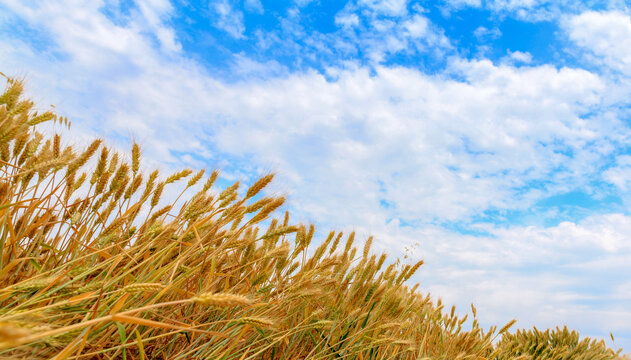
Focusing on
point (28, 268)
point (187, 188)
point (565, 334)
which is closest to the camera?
point (28, 268)

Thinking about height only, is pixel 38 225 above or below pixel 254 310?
above

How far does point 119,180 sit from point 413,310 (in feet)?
9.76

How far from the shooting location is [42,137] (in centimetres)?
257

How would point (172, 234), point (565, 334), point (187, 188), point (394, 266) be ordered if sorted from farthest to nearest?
point (565, 334) → point (394, 266) → point (187, 188) → point (172, 234)

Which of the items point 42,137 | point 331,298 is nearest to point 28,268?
point 42,137

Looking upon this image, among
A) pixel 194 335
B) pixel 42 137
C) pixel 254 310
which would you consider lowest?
pixel 194 335

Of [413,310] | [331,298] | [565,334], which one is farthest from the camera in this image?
[565,334]

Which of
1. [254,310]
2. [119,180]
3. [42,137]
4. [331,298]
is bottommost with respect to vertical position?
[254,310]

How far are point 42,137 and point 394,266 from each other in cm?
284

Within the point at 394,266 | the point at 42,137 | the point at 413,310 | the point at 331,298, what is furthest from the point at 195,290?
the point at 413,310

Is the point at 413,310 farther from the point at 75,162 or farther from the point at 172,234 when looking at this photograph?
the point at 75,162

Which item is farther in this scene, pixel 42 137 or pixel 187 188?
pixel 187 188

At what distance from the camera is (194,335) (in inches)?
88.7

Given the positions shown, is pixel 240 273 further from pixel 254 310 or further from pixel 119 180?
pixel 119 180
